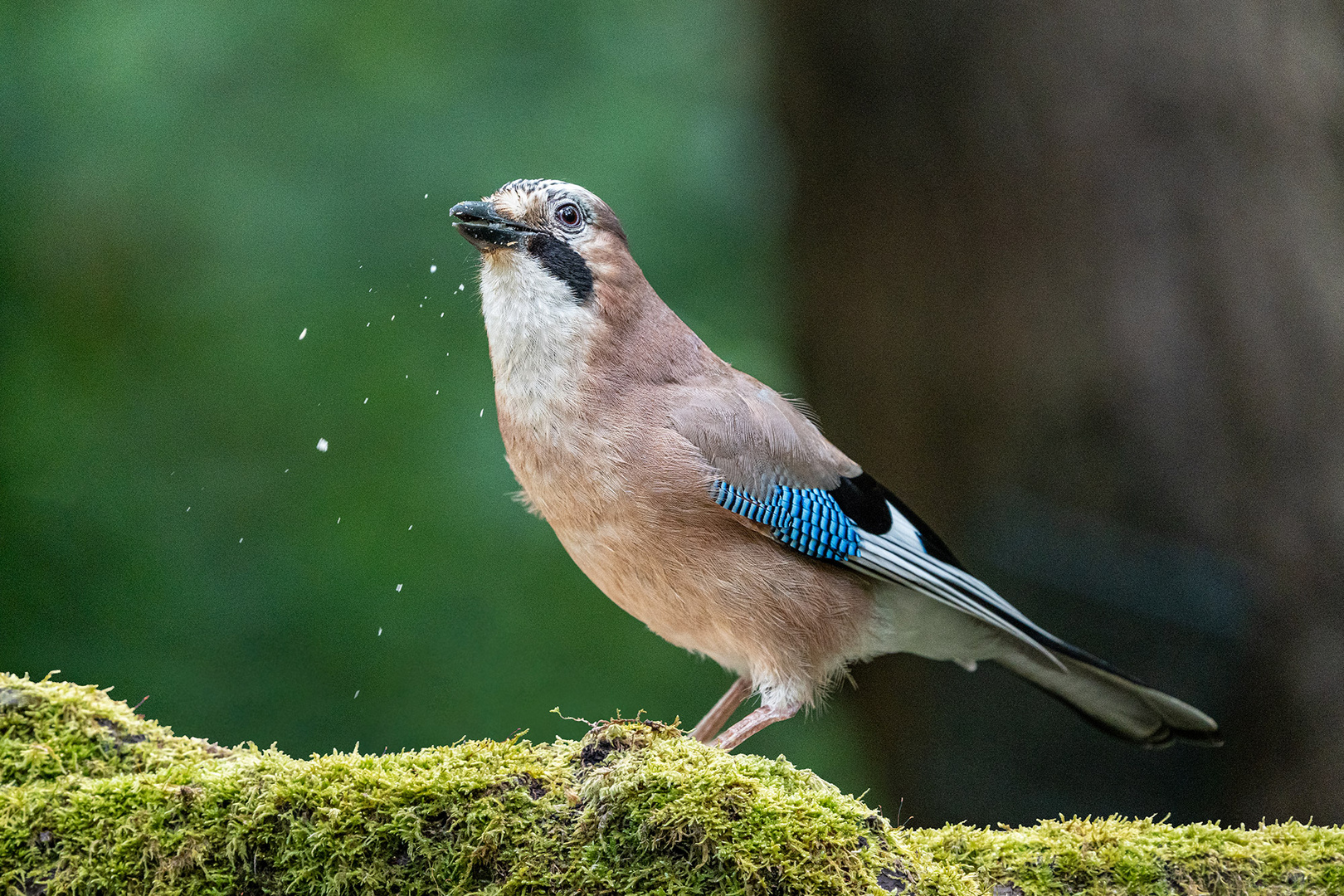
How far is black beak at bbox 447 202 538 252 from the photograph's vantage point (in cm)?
349

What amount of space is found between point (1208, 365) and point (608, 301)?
8.60ft

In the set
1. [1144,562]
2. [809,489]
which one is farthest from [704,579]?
[1144,562]

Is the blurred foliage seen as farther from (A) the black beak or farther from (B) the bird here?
(A) the black beak

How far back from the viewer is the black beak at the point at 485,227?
3490mm

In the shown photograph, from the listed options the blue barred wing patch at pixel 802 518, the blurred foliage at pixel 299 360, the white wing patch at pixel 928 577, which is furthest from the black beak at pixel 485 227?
the blurred foliage at pixel 299 360

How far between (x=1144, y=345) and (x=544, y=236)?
2.63 meters

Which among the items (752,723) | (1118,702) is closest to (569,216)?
(752,723)

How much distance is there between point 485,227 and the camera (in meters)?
3.51

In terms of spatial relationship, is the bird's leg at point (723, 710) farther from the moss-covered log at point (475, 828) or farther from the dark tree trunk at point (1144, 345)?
the dark tree trunk at point (1144, 345)

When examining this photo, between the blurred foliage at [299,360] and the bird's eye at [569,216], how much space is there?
8.19ft

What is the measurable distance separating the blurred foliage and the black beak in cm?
262

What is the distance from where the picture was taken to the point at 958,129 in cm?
499

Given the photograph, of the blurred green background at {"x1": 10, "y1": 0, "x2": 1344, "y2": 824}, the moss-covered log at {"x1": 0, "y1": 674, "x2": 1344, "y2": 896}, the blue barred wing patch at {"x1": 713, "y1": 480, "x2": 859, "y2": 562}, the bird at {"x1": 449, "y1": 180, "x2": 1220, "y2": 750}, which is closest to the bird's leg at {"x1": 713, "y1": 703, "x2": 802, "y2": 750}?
the bird at {"x1": 449, "y1": 180, "x2": 1220, "y2": 750}

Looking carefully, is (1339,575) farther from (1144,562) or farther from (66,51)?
(66,51)
